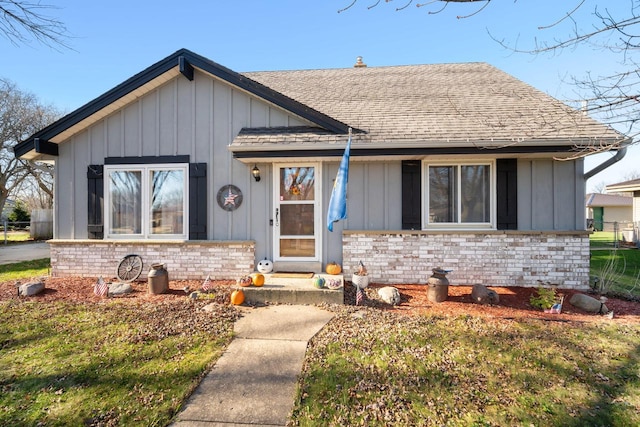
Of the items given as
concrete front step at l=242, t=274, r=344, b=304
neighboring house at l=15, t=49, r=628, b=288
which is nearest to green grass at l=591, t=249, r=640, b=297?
neighboring house at l=15, t=49, r=628, b=288

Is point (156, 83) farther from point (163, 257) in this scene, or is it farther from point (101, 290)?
point (101, 290)

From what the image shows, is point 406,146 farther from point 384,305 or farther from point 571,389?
point 571,389

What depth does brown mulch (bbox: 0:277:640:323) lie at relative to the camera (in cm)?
495

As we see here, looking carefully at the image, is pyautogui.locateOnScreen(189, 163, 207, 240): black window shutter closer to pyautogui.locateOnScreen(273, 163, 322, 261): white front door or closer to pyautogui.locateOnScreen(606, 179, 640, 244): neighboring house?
pyautogui.locateOnScreen(273, 163, 322, 261): white front door

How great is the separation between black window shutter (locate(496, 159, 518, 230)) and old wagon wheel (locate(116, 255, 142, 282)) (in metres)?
7.91

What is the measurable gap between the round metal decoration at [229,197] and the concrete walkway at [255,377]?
2.86 m

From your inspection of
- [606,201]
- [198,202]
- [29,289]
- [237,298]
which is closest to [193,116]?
[198,202]

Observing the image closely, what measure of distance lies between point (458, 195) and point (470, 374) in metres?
4.24

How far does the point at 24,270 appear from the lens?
8.33m

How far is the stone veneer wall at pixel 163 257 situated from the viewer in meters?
6.71

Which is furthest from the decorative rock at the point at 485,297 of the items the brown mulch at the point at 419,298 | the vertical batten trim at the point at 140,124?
the vertical batten trim at the point at 140,124

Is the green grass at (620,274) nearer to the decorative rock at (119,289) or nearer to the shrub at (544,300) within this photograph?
the shrub at (544,300)

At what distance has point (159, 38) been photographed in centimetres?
895

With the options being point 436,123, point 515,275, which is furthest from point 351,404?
point 436,123
